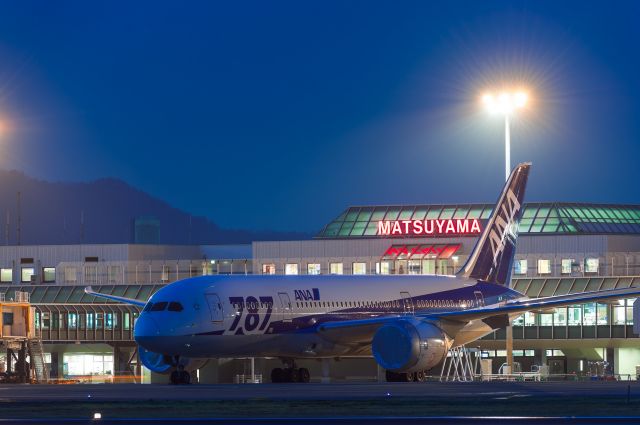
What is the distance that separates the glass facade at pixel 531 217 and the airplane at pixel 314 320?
105ft

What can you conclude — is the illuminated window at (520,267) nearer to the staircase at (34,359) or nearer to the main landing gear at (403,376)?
the staircase at (34,359)

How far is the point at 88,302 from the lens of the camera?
10144cm

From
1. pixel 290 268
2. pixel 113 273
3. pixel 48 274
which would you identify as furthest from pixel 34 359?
pixel 290 268

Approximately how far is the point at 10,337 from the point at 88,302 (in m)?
19.1

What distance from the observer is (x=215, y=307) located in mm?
61156

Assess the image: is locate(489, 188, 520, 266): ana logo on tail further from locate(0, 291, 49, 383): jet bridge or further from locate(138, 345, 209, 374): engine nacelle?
locate(0, 291, 49, 383): jet bridge

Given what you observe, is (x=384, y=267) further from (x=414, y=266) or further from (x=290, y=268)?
(x=290, y=268)

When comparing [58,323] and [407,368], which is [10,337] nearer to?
[58,323]

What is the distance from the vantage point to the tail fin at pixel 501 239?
74.9 metres

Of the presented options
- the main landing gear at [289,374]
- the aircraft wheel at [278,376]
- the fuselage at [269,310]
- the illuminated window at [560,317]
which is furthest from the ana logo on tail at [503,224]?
the illuminated window at [560,317]

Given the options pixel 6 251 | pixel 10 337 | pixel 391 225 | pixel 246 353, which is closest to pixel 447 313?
pixel 246 353

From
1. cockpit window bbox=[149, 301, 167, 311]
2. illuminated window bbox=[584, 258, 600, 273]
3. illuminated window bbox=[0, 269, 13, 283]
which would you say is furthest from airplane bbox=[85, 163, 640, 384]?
illuminated window bbox=[0, 269, 13, 283]

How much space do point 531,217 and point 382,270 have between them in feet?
36.8

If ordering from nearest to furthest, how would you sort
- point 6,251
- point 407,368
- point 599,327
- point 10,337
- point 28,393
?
point 28,393, point 407,368, point 10,337, point 599,327, point 6,251
